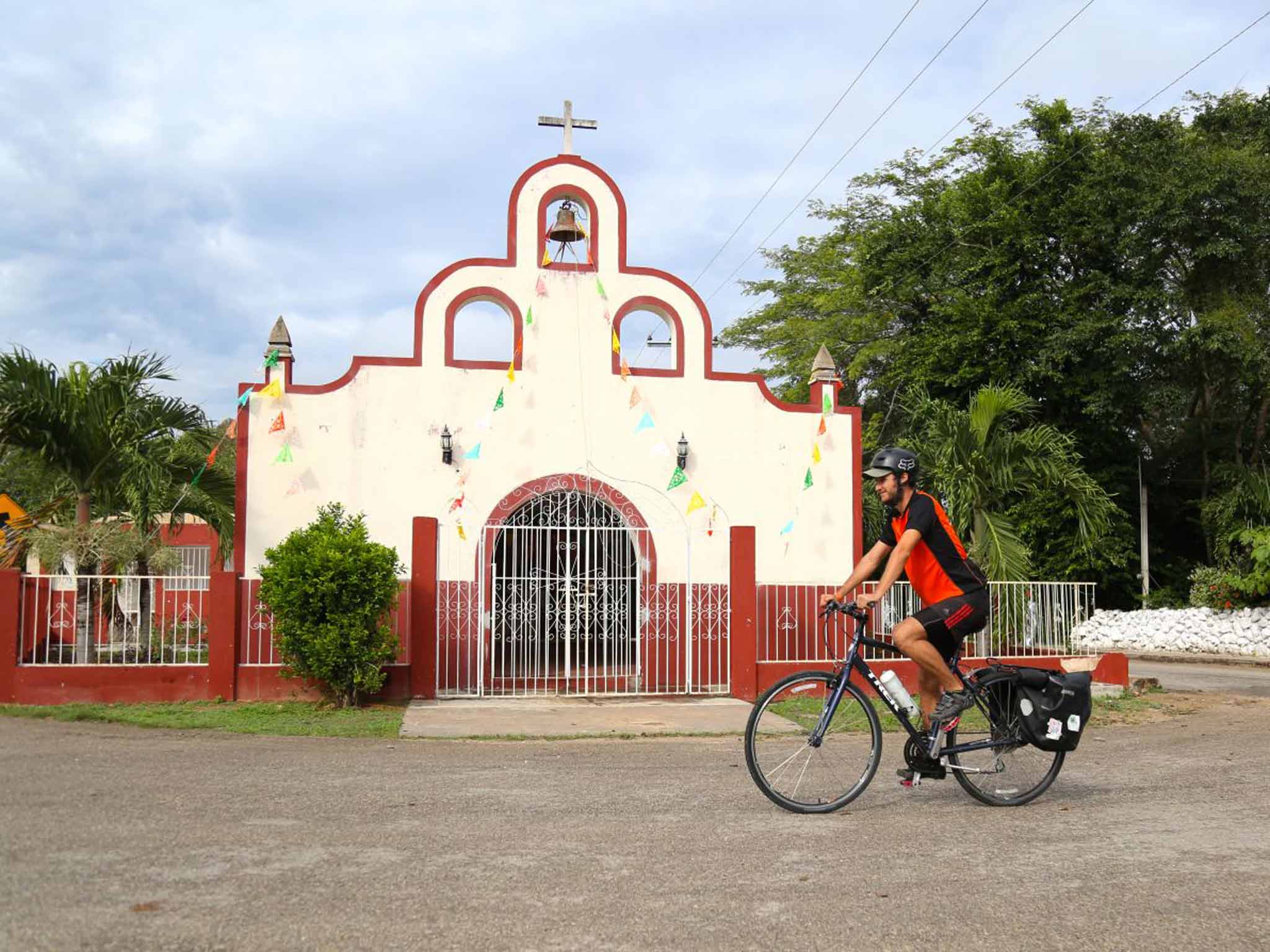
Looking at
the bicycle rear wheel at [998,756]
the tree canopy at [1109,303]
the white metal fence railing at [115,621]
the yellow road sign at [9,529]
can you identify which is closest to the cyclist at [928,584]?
the bicycle rear wheel at [998,756]

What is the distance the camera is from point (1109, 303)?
2483 centimetres

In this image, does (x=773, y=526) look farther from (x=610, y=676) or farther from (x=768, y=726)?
(x=768, y=726)

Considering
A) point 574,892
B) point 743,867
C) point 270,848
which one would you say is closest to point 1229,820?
point 743,867

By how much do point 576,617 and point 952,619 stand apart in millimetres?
7962

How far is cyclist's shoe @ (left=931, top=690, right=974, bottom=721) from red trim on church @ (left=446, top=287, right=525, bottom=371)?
9.39 metres

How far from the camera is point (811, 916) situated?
4.12 metres

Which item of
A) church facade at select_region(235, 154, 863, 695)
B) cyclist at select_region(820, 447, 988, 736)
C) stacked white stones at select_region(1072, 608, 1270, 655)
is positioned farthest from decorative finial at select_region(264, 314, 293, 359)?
stacked white stones at select_region(1072, 608, 1270, 655)

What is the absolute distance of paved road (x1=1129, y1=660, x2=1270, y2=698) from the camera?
15352 millimetres

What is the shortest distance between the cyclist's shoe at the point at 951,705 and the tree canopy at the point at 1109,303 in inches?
702

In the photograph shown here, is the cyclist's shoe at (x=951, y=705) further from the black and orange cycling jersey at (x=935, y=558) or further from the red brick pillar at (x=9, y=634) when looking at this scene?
the red brick pillar at (x=9, y=634)

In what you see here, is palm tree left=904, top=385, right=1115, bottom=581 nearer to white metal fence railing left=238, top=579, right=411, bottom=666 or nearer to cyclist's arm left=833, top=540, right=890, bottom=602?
white metal fence railing left=238, top=579, right=411, bottom=666

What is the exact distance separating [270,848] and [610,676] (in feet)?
32.4

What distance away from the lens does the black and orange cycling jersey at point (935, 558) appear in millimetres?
6164

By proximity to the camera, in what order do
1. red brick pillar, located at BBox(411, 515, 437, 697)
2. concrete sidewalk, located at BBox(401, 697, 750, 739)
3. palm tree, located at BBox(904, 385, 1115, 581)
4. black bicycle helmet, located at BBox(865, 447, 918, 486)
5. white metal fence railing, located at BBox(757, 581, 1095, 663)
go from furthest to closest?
palm tree, located at BBox(904, 385, 1115, 581) < white metal fence railing, located at BBox(757, 581, 1095, 663) < red brick pillar, located at BBox(411, 515, 437, 697) < concrete sidewalk, located at BBox(401, 697, 750, 739) < black bicycle helmet, located at BBox(865, 447, 918, 486)
